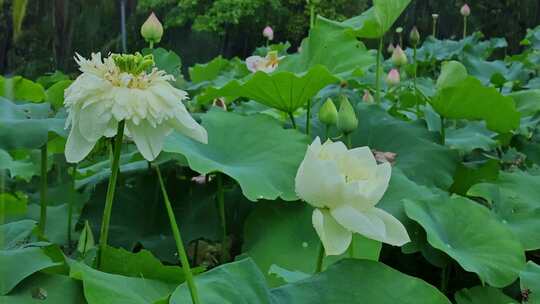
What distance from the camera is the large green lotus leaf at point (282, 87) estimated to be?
993 millimetres

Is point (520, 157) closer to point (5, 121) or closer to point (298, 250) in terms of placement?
point (298, 250)

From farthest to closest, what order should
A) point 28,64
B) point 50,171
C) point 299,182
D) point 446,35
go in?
point 446,35 → point 28,64 → point 50,171 → point 299,182

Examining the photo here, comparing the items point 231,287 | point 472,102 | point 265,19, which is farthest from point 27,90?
point 265,19

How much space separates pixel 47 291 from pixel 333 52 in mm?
716

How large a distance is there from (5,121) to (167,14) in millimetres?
11053

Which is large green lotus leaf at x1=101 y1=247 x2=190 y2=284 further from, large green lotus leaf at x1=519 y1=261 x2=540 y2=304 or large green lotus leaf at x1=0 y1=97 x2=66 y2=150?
A: large green lotus leaf at x1=519 y1=261 x2=540 y2=304

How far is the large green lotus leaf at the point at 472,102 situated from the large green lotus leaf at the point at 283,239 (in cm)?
34

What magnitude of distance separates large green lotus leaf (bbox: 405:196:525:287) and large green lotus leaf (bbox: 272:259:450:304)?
156mm

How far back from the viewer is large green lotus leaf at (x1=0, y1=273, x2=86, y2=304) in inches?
24.0

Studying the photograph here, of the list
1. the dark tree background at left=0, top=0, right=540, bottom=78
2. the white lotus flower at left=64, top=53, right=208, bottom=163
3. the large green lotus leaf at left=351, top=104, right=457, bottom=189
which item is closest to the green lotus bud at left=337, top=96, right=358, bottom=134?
the large green lotus leaf at left=351, top=104, right=457, bottom=189

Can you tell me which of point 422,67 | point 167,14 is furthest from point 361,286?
point 167,14

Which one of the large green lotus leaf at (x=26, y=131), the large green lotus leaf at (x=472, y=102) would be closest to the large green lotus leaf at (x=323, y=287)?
the large green lotus leaf at (x=26, y=131)

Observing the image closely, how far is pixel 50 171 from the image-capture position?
1.38 meters

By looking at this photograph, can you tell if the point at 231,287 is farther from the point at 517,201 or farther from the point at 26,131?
the point at 517,201
